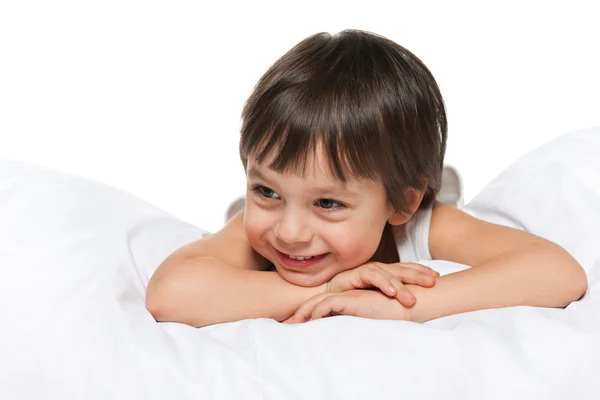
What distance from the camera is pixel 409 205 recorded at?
186 cm

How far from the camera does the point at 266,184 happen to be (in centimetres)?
170

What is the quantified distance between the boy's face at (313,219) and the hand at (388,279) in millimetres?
37

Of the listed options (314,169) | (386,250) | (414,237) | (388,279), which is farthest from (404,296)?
(386,250)

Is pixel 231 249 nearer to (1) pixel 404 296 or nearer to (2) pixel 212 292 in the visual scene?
(2) pixel 212 292

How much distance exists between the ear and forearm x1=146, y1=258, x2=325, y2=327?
23 cm

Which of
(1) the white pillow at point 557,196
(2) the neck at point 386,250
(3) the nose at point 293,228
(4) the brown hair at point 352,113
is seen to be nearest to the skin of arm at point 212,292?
(3) the nose at point 293,228

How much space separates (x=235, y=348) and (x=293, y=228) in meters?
0.26

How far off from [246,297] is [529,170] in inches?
29.9

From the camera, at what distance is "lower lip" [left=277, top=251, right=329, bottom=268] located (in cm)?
175

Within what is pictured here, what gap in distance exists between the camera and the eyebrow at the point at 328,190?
1664 mm

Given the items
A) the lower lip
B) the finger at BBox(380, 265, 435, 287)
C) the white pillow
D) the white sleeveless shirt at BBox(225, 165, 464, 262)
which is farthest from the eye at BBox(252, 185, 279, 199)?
the white pillow

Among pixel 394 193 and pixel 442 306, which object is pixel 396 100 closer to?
pixel 394 193

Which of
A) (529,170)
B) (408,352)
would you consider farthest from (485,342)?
(529,170)

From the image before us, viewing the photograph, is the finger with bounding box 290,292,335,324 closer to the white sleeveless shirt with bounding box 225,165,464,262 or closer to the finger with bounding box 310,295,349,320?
the finger with bounding box 310,295,349,320
